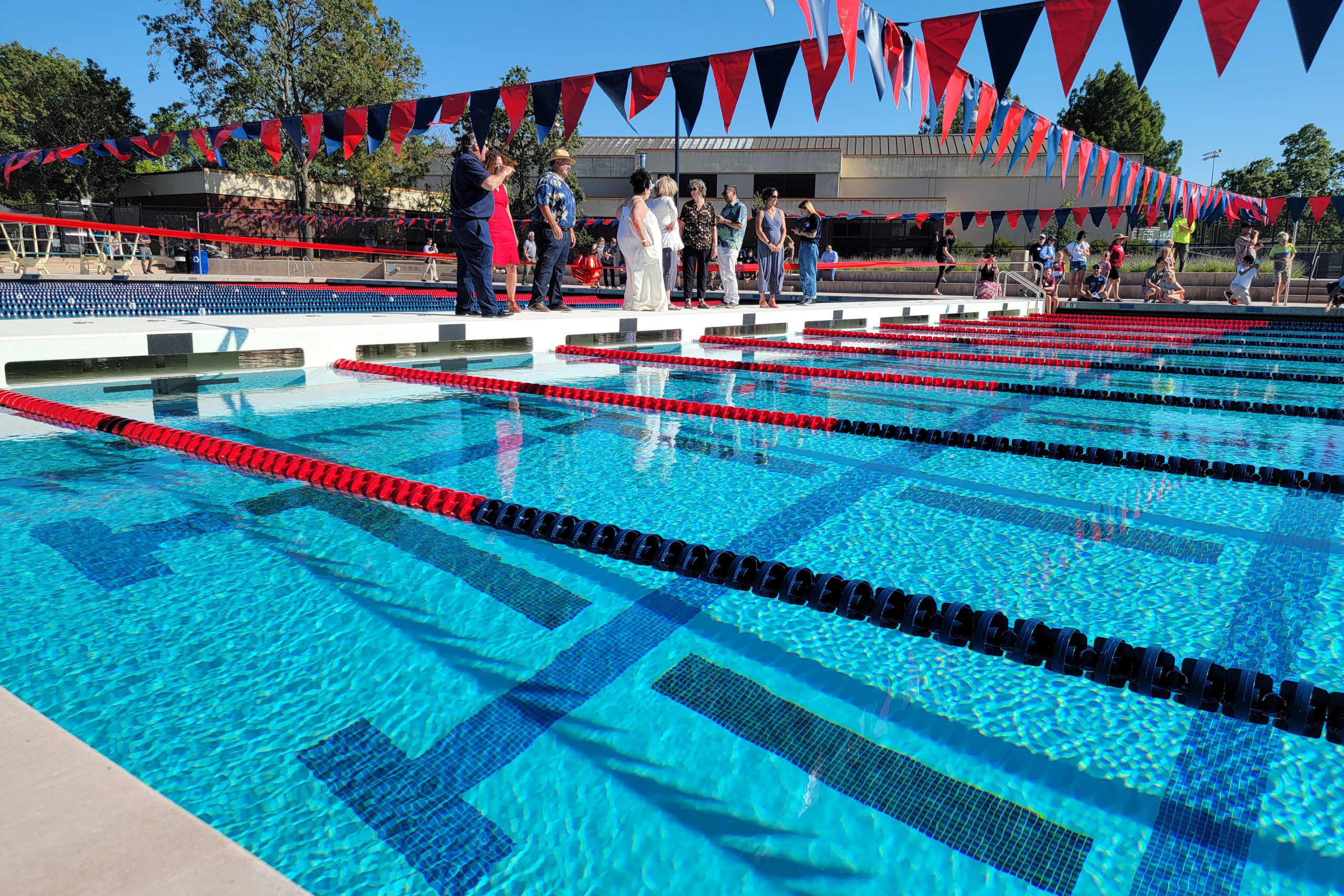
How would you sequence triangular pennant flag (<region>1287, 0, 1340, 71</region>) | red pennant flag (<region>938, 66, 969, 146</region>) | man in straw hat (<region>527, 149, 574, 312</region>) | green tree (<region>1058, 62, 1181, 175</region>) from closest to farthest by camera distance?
triangular pennant flag (<region>1287, 0, 1340, 71</region>) → man in straw hat (<region>527, 149, 574, 312</region>) → red pennant flag (<region>938, 66, 969, 146</region>) → green tree (<region>1058, 62, 1181, 175</region>)

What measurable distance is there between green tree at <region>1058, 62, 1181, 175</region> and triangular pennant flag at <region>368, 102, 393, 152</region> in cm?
4833

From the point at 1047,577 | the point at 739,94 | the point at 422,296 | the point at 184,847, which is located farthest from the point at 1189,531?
the point at 422,296

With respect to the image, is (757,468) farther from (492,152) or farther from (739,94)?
(739,94)

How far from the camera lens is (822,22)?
16.5ft

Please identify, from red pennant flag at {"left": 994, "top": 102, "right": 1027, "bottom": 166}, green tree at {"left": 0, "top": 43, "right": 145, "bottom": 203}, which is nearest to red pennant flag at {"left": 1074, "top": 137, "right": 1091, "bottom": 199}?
red pennant flag at {"left": 994, "top": 102, "right": 1027, "bottom": 166}

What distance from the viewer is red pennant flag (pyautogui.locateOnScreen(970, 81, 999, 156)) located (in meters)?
9.41

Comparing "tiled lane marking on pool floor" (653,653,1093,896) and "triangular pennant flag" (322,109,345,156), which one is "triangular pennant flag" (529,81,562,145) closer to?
"triangular pennant flag" (322,109,345,156)

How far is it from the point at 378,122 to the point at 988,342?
331 inches

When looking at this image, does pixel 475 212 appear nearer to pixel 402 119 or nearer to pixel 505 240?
pixel 505 240

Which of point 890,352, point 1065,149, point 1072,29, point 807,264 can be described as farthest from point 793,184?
point 1072,29

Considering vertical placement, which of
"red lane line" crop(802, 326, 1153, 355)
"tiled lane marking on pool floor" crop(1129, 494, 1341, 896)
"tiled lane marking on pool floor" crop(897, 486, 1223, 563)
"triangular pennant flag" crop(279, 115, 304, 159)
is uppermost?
"triangular pennant flag" crop(279, 115, 304, 159)

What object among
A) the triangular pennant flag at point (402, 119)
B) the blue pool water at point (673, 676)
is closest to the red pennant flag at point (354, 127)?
the triangular pennant flag at point (402, 119)

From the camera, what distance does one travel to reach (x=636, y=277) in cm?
925

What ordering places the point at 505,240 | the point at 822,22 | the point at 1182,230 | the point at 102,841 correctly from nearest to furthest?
the point at 102,841, the point at 822,22, the point at 505,240, the point at 1182,230
